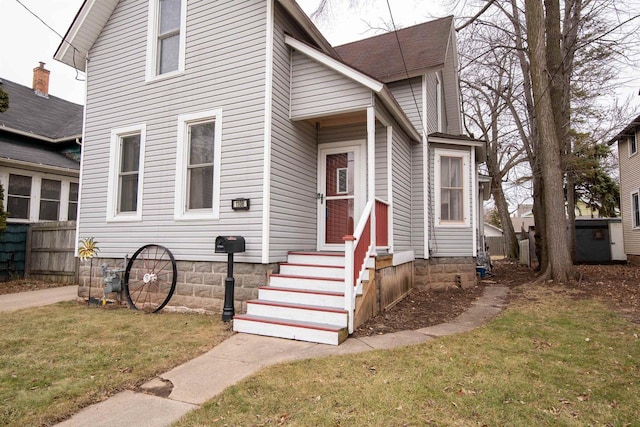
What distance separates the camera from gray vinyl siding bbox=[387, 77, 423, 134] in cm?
865

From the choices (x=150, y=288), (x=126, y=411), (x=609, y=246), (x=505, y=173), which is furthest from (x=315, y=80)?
(x=505, y=173)

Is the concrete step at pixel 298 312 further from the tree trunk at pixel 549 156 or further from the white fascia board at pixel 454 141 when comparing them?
the tree trunk at pixel 549 156

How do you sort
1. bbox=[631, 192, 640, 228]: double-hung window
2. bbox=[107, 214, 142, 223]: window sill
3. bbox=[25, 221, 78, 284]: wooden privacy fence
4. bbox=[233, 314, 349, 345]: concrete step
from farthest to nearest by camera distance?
bbox=[631, 192, 640, 228]: double-hung window < bbox=[25, 221, 78, 284]: wooden privacy fence < bbox=[107, 214, 142, 223]: window sill < bbox=[233, 314, 349, 345]: concrete step

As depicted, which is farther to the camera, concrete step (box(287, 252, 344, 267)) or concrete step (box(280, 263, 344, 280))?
concrete step (box(287, 252, 344, 267))

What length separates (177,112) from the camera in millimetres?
6754

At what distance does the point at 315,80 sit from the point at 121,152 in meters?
4.23

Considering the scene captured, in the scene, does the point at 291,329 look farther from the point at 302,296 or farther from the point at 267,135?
the point at 267,135

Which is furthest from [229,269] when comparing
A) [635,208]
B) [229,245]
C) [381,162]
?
[635,208]

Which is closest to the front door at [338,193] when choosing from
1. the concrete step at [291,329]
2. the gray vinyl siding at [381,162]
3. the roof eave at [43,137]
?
the gray vinyl siding at [381,162]

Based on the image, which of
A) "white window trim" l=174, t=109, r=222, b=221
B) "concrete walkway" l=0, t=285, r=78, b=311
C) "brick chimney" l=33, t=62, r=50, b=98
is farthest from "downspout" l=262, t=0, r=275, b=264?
"brick chimney" l=33, t=62, r=50, b=98

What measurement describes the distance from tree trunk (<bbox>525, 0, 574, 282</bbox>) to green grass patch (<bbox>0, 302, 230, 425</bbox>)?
24.6 feet

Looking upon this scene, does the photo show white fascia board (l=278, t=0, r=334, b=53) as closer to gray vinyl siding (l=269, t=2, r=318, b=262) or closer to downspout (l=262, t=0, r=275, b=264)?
gray vinyl siding (l=269, t=2, r=318, b=262)

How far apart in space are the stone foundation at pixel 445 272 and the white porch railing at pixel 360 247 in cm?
240

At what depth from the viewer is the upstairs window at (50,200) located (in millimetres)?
11548
